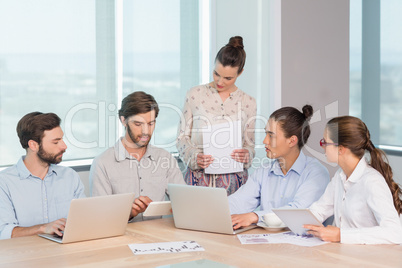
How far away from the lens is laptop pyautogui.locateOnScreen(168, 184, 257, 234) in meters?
2.58

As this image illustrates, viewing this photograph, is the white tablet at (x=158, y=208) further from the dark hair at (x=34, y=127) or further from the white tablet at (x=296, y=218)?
the dark hair at (x=34, y=127)

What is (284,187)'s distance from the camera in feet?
10.3

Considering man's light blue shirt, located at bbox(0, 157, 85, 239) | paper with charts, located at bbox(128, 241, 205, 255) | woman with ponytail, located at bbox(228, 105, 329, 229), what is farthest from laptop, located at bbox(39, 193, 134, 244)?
woman with ponytail, located at bbox(228, 105, 329, 229)

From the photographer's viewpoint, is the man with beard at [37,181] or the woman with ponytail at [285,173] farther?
the woman with ponytail at [285,173]

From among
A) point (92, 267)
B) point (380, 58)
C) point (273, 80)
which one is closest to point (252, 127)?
point (273, 80)

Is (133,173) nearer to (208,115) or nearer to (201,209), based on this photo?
(208,115)

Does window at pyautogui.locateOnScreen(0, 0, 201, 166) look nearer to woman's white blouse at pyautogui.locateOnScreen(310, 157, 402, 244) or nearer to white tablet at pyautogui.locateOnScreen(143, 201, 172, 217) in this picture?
white tablet at pyautogui.locateOnScreen(143, 201, 172, 217)

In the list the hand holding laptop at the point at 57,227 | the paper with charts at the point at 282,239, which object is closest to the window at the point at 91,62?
the hand holding laptop at the point at 57,227

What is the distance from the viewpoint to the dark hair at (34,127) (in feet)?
9.74

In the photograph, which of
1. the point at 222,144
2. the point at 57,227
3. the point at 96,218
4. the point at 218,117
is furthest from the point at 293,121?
the point at 57,227

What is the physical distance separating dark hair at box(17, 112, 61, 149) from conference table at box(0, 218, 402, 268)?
618 mm

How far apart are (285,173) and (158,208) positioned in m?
0.79

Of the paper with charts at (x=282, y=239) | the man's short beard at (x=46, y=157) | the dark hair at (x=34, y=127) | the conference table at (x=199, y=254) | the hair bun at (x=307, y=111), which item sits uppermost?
the hair bun at (x=307, y=111)

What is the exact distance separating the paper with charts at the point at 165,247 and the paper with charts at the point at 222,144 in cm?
112
